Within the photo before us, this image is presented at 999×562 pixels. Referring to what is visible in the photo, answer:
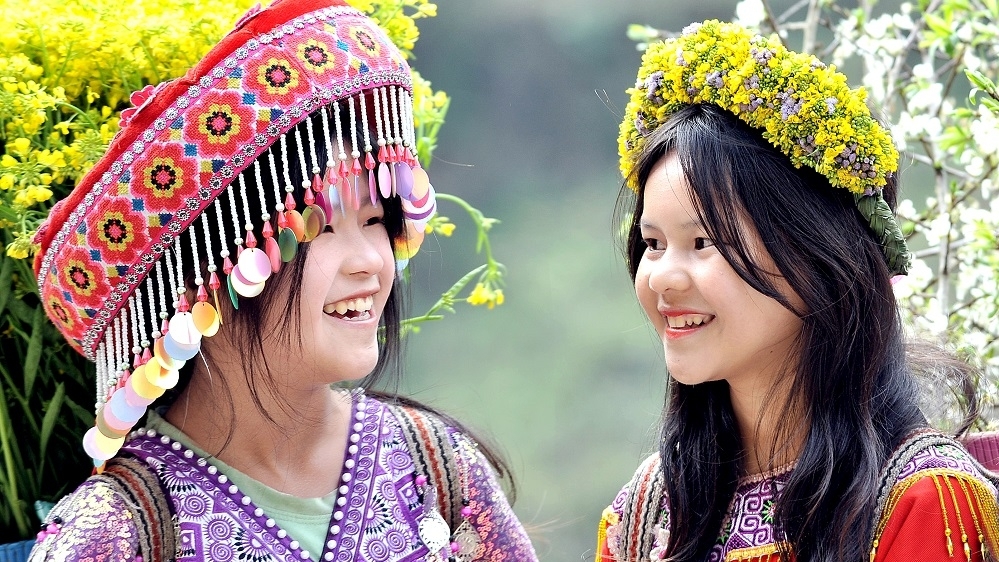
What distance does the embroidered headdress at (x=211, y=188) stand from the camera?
138 centimetres

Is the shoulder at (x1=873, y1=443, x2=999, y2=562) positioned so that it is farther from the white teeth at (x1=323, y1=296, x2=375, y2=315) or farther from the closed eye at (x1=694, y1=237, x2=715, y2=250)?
the white teeth at (x1=323, y1=296, x2=375, y2=315)

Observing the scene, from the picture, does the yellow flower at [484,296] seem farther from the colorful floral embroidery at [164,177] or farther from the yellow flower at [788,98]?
the colorful floral embroidery at [164,177]

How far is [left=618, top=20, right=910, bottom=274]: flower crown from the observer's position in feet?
4.74

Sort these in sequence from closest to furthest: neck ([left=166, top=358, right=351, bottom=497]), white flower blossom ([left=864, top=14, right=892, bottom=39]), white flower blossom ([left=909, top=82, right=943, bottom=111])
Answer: neck ([left=166, top=358, right=351, bottom=497])
white flower blossom ([left=909, top=82, right=943, bottom=111])
white flower blossom ([left=864, top=14, right=892, bottom=39])

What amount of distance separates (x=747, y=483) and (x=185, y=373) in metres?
→ 0.82

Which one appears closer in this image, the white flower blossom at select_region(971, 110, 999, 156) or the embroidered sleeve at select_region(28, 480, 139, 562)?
the embroidered sleeve at select_region(28, 480, 139, 562)

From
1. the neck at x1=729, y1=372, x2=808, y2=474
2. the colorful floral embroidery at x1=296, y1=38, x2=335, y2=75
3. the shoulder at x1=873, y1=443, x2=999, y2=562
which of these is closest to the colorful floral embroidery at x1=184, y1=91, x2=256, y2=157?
the colorful floral embroidery at x1=296, y1=38, x2=335, y2=75

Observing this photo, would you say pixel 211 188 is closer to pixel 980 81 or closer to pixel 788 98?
pixel 788 98

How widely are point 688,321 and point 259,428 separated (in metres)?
0.62

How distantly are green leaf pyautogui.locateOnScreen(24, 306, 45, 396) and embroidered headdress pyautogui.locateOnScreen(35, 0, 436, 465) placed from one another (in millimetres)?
115

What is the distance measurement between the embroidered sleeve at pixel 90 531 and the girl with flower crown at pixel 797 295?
0.75 m

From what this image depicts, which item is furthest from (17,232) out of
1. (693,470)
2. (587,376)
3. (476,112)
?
(587,376)

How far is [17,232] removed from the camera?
4.93 feet

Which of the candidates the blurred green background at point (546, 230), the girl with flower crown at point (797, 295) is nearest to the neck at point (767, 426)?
the girl with flower crown at point (797, 295)
